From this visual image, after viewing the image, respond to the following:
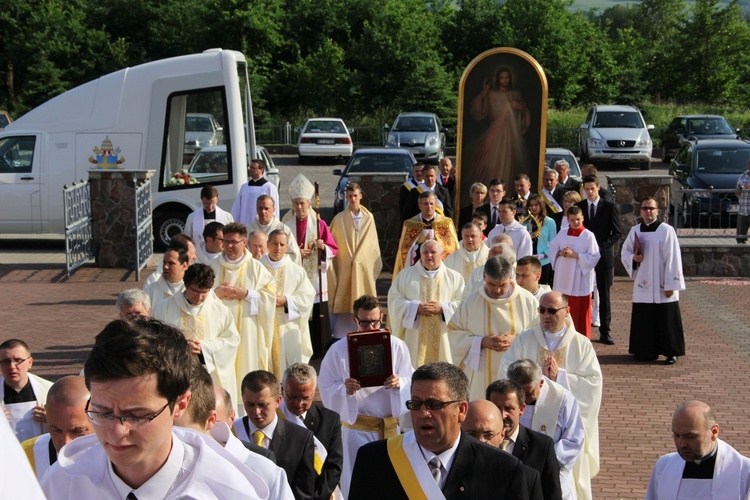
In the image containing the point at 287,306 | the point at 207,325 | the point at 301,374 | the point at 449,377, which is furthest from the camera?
the point at 287,306

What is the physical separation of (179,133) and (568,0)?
3244cm

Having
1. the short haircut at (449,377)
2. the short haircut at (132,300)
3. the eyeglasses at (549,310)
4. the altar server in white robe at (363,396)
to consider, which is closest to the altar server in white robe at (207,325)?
the short haircut at (132,300)

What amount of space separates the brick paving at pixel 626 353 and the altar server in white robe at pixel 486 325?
1188 mm

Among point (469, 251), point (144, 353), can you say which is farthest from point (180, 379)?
point (469, 251)

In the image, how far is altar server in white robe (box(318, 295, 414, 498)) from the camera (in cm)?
749

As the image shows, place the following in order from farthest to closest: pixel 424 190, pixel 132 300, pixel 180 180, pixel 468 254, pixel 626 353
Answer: pixel 180 180
pixel 424 190
pixel 626 353
pixel 468 254
pixel 132 300

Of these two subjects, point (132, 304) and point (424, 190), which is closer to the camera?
point (132, 304)

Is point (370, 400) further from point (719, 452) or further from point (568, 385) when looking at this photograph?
point (719, 452)

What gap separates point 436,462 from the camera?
4.46 meters

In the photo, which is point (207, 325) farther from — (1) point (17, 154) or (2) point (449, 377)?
(1) point (17, 154)

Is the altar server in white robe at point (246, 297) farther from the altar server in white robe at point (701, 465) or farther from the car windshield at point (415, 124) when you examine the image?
the car windshield at point (415, 124)

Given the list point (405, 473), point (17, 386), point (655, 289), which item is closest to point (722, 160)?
point (655, 289)

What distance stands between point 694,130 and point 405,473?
30805 mm

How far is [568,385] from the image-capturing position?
7.40 meters
